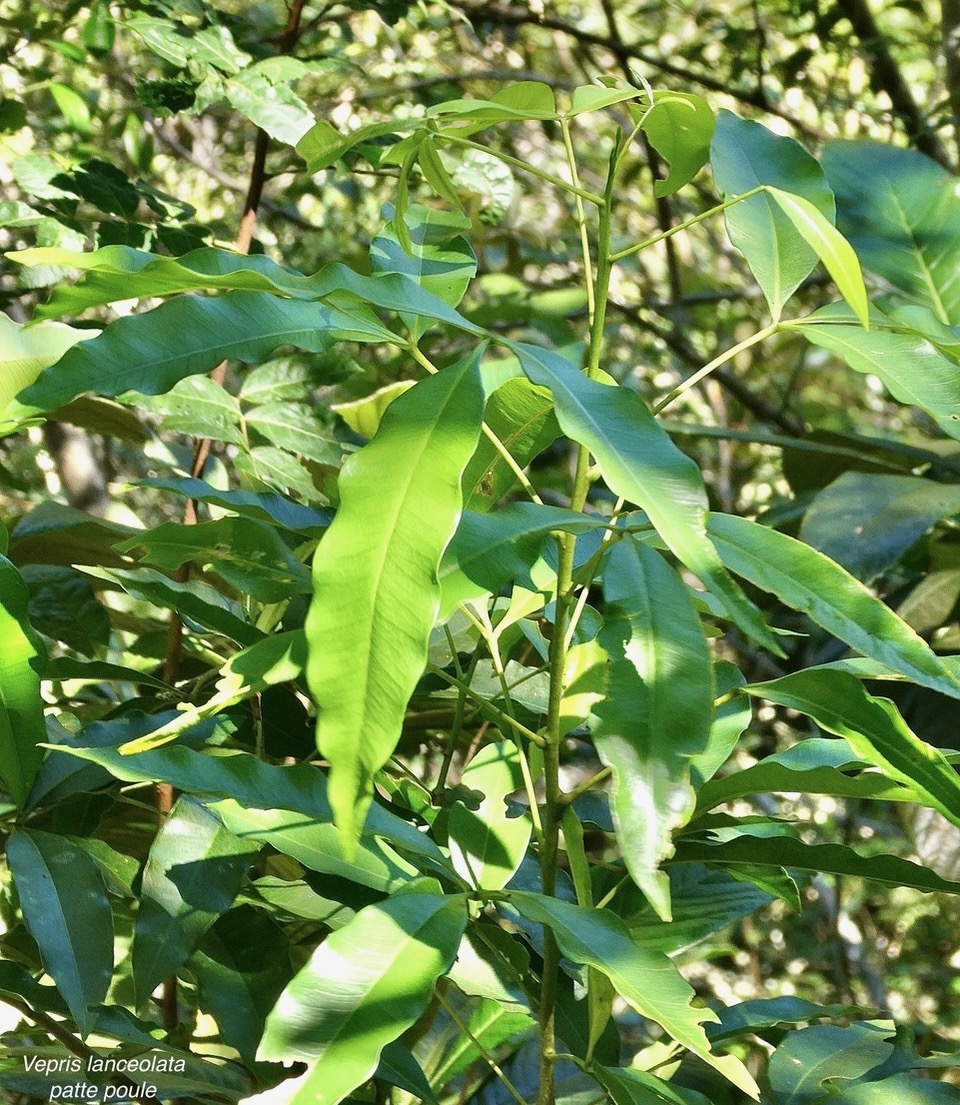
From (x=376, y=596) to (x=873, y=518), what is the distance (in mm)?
791

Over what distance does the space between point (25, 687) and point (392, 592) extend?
0.28 meters

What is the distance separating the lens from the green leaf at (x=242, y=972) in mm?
551

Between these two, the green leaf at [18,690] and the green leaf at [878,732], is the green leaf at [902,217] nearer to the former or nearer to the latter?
the green leaf at [878,732]

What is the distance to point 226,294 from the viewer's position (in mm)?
479

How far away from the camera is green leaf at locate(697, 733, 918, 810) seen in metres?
0.50

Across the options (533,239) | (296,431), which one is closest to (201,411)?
(296,431)

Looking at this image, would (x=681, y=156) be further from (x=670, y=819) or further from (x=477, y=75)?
(x=477, y=75)

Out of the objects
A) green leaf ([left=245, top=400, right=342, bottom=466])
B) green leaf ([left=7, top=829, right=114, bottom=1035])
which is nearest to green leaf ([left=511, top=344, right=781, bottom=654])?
green leaf ([left=7, top=829, right=114, bottom=1035])

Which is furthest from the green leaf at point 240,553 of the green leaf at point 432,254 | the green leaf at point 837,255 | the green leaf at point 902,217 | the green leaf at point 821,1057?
the green leaf at point 902,217

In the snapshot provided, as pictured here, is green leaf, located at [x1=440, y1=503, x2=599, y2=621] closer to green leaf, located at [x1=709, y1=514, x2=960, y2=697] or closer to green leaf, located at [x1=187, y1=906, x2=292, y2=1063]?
green leaf, located at [x1=709, y1=514, x2=960, y2=697]

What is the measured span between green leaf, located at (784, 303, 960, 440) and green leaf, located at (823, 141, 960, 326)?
31cm

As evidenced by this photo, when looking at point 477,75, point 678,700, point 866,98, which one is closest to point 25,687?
point 678,700

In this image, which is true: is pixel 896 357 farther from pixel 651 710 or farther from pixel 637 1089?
pixel 637 1089

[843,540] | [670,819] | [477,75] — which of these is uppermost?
Answer: [477,75]
